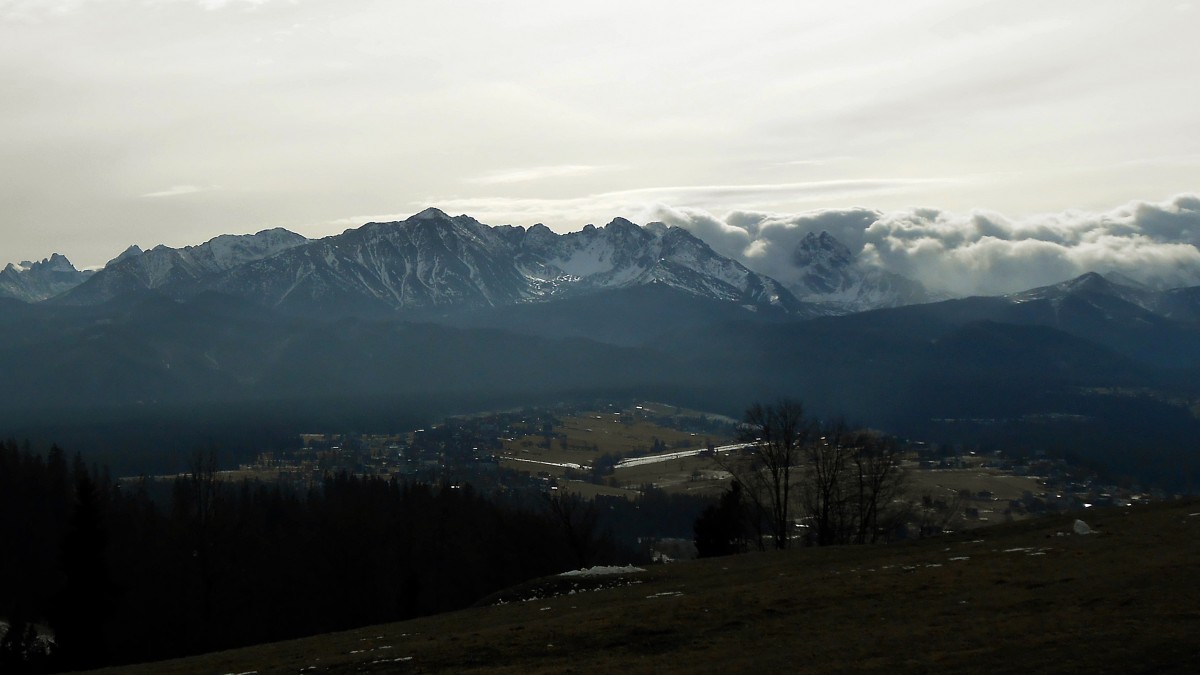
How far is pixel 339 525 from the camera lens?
336 ft

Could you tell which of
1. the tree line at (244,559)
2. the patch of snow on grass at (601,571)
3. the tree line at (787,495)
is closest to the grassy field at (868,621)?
the patch of snow on grass at (601,571)

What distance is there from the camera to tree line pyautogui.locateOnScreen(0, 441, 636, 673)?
78562mm

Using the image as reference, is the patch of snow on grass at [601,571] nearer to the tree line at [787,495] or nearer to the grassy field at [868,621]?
the grassy field at [868,621]

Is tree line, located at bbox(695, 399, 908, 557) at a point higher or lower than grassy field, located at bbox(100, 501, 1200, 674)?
lower

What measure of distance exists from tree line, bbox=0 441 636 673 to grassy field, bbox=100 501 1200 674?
29.7 metres

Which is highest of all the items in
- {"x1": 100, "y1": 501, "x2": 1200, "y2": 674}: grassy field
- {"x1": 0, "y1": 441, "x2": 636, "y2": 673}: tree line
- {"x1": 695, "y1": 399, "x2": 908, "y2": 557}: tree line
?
{"x1": 100, "y1": 501, "x2": 1200, "y2": 674}: grassy field

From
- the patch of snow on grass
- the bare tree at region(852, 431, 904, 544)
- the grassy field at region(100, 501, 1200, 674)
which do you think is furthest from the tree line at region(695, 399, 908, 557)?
the grassy field at region(100, 501, 1200, 674)

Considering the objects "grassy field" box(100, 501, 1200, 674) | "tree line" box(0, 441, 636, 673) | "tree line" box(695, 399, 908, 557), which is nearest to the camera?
"grassy field" box(100, 501, 1200, 674)

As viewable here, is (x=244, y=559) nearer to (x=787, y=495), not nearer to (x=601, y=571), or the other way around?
(x=787, y=495)

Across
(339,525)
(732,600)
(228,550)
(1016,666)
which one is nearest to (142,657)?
(228,550)

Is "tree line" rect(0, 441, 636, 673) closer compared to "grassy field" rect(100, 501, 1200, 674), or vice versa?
"grassy field" rect(100, 501, 1200, 674)

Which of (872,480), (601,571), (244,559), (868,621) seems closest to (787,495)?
(872,480)

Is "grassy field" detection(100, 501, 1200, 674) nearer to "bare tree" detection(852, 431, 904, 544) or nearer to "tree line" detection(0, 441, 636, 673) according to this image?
"tree line" detection(0, 441, 636, 673)

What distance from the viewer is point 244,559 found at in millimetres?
98938
